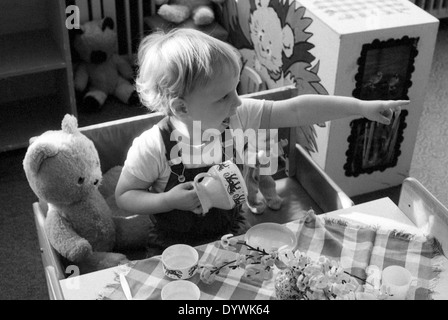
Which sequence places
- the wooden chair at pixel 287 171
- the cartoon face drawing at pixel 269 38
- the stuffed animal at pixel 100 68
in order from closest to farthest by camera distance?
1. the wooden chair at pixel 287 171
2. the cartoon face drawing at pixel 269 38
3. the stuffed animal at pixel 100 68

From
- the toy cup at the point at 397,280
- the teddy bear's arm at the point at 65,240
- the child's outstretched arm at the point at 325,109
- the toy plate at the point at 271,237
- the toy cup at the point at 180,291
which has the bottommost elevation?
the teddy bear's arm at the point at 65,240

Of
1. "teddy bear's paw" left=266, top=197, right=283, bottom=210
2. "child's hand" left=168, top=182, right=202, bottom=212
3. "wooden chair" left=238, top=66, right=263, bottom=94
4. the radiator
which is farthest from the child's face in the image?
the radiator

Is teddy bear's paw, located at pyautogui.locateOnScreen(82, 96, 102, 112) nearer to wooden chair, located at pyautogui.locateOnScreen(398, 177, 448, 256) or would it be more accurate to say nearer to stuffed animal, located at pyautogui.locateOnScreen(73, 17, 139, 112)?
stuffed animal, located at pyautogui.locateOnScreen(73, 17, 139, 112)

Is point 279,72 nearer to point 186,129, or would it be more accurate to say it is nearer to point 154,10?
point 154,10

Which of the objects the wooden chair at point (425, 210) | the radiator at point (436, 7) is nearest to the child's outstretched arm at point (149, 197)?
the wooden chair at point (425, 210)

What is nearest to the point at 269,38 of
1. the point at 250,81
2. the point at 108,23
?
the point at 250,81

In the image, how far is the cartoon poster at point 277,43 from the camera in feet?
6.37

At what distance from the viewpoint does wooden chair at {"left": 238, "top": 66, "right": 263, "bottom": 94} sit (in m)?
2.23

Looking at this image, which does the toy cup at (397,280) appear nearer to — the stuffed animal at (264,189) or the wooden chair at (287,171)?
the wooden chair at (287,171)

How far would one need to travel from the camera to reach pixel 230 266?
112 centimetres

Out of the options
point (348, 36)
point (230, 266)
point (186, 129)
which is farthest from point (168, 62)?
point (348, 36)

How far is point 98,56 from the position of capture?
2418 mm

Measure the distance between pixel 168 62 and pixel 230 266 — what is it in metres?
0.41

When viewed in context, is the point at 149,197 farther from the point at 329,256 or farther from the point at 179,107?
the point at 329,256
